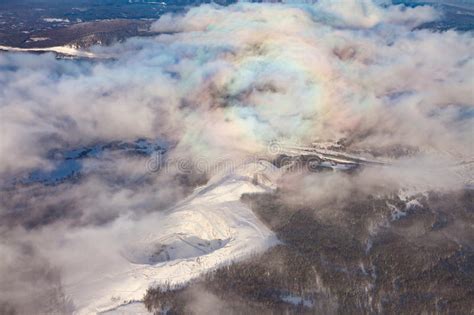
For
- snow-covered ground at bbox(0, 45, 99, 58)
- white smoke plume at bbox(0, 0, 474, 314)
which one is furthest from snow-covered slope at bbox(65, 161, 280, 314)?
snow-covered ground at bbox(0, 45, 99, 58)

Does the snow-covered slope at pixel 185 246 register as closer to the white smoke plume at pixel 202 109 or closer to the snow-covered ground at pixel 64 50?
the white smoke plume at pixel 202 109

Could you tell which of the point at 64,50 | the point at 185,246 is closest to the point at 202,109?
the point at 185,246

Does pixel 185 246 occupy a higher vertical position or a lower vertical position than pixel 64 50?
lower

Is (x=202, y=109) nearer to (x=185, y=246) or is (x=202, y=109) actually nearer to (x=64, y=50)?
(x=185, y=246)

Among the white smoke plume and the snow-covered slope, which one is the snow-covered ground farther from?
the snow-covered slope

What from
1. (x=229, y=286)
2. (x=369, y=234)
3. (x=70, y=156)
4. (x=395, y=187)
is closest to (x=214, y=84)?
(x=70, y=156)

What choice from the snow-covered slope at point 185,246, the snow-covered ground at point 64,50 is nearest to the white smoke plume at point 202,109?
the snow-covered slope at point 185,246

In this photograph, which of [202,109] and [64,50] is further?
[64,50]

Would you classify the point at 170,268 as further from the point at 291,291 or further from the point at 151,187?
the point at 151,187
